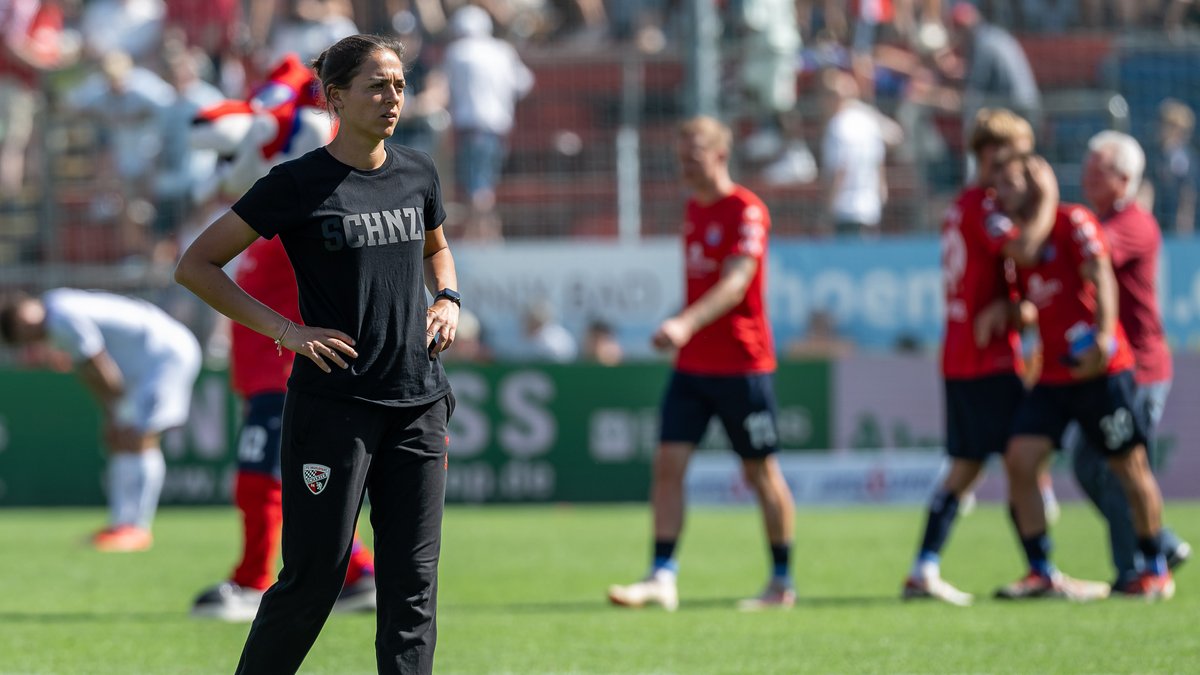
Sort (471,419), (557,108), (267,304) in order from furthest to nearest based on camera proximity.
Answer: (557,108), (471,419), (267,304)

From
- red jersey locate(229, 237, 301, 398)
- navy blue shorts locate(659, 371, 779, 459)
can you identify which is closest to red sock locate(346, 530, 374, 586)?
red jersey locate(229, 237, 301, 398)

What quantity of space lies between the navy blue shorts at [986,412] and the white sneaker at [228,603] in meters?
3.65

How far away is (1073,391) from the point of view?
28.6 ft

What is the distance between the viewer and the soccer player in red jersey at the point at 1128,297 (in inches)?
355

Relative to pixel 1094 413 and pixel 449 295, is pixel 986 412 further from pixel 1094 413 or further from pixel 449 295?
pixel 449 295

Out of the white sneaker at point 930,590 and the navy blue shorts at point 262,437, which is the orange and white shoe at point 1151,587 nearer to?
the white sneaker at point 930,590

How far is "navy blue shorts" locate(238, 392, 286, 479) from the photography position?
8.27m

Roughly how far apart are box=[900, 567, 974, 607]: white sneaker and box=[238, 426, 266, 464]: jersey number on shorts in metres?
3.31

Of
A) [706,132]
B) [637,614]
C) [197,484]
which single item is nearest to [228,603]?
[637,614]

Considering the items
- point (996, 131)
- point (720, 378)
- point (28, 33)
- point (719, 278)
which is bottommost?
point (720, 378)

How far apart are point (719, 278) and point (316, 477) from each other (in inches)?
162

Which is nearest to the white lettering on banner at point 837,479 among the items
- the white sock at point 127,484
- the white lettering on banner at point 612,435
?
the white lettering on banner at point 612,435

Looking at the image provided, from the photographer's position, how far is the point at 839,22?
19359 millimetres

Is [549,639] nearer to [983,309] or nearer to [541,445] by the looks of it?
[983,309]
